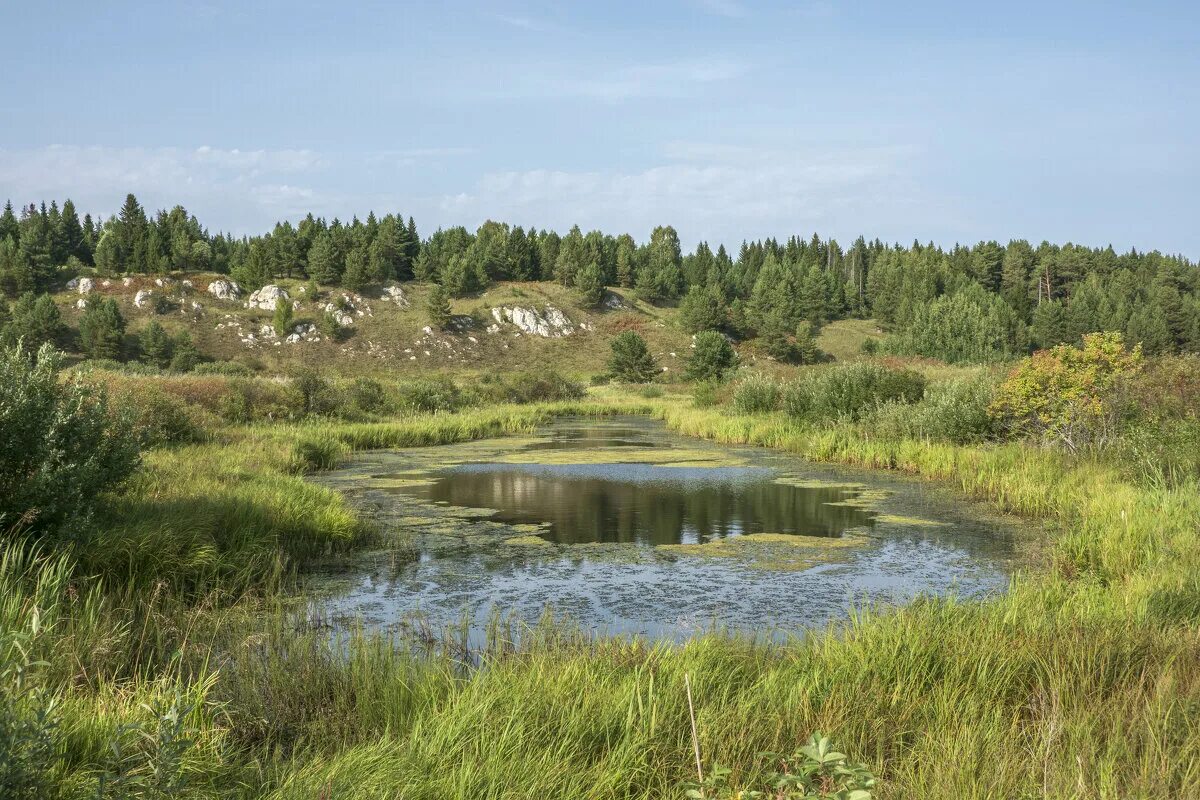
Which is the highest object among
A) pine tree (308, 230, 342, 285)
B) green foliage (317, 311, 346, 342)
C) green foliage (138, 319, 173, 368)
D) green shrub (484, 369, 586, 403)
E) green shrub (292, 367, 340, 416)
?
pine tree (308, 230, 342, 285)

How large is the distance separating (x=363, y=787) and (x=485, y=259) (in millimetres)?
96234

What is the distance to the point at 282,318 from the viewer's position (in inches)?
2847

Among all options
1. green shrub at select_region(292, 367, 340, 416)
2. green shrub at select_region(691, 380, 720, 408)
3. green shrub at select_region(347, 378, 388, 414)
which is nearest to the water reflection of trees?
green shrub at select_region(292, 367, 340, 416)

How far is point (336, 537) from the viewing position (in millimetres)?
11281

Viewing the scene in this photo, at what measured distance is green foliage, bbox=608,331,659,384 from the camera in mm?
61281

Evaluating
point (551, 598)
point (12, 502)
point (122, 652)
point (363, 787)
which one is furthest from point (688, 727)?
point (12, 502)

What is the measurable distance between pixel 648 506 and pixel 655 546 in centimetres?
348

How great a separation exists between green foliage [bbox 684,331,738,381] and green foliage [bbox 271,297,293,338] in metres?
35.8

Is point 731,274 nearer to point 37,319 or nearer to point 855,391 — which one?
point 37,319

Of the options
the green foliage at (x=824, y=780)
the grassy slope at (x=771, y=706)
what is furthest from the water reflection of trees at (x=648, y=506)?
the green foliage at (x=824, y=780)

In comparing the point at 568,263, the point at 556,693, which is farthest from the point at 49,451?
the point at 568,263

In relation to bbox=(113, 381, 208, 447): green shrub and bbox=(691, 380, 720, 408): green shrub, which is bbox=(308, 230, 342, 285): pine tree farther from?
bbox=(113, 381, 208, 447): green shrub

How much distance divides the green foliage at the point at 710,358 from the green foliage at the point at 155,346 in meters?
34.8

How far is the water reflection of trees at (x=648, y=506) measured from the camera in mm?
12977
